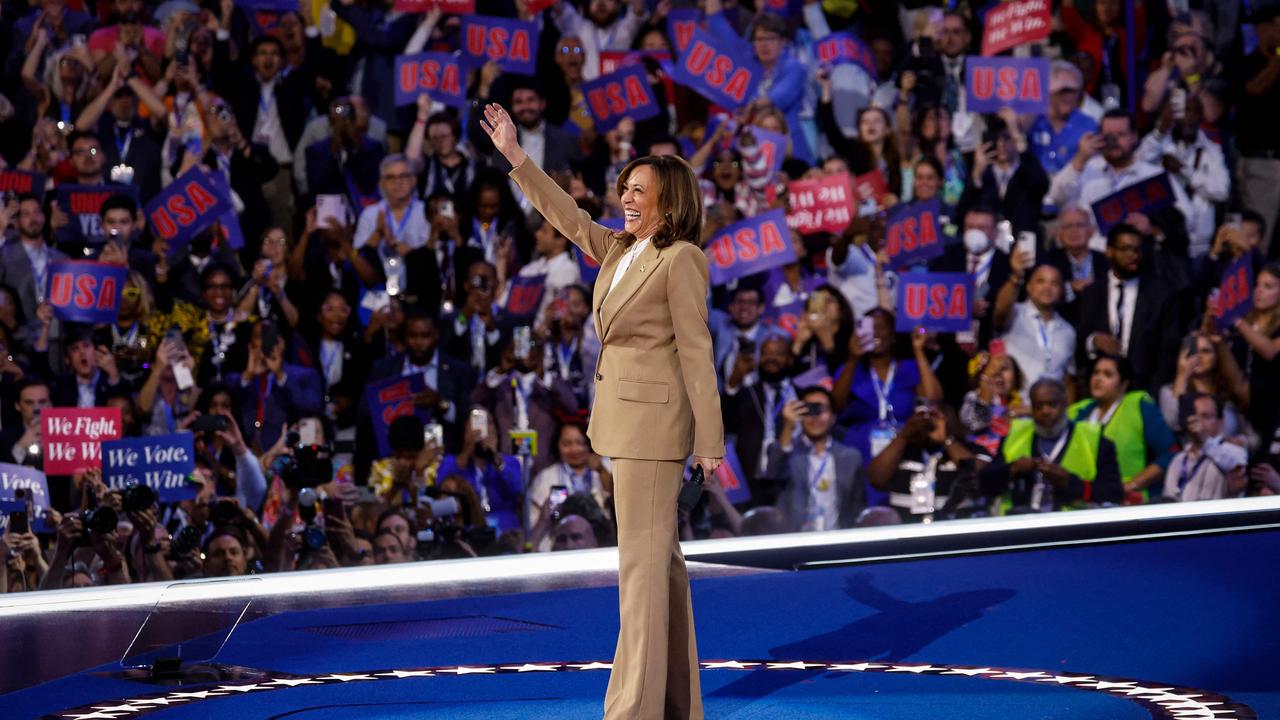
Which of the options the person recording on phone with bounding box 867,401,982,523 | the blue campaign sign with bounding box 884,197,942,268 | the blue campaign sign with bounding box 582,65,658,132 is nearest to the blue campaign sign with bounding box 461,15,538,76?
the blue campaign sign with bounding box 582,65,658,132

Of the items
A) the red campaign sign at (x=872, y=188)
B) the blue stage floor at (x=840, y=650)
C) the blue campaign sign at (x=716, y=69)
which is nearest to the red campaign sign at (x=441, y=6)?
the blue campaign sign at (x=716, y=69)

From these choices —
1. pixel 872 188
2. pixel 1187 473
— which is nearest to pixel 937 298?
pixel 872 188

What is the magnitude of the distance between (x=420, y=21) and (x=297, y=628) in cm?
338

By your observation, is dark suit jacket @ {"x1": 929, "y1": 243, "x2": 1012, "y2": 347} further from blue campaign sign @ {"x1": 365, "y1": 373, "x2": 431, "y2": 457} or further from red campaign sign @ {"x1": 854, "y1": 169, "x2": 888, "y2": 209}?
blue campaign sign @ {"x1": 365, "y1": 373, "x2": 431, "y2": 457}

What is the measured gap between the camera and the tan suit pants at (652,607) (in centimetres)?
312

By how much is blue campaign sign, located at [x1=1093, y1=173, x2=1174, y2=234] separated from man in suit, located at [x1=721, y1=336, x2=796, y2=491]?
1.53 m

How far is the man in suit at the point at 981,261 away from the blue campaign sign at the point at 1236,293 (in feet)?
3.03

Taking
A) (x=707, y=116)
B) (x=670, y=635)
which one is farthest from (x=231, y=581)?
(x=707, y=116)

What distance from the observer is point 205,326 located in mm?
6191

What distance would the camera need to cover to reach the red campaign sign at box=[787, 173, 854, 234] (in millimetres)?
6766

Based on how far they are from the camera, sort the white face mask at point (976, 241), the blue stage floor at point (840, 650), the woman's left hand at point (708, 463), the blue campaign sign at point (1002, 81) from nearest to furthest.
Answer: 1. the woman's left hand at point (708, 463)
2. the blue stage floor at point (840, 650)
3. the white face mask at point (976, 241)
4. the blue campaign sign at point (1002, 81)

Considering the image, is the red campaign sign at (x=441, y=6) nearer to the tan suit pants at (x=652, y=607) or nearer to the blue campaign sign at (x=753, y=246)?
the blue campaign sign at (x=753, y=246)

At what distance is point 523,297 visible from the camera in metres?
6.50

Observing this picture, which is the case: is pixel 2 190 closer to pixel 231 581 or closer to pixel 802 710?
pixel 231 581
